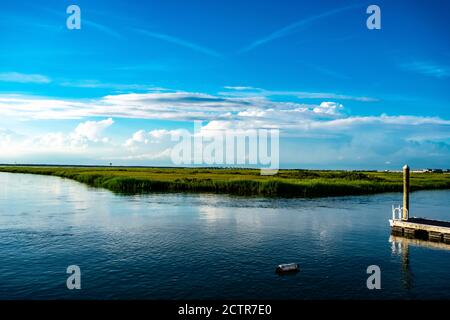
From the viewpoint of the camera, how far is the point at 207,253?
→ 100 feet

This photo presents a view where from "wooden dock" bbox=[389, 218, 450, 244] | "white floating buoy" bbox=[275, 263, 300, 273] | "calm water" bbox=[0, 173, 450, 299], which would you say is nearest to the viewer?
"calm water" bbox=[0, 173, 450, 299]

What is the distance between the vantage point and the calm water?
23.1m

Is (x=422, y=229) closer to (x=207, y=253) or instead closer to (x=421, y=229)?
(x=421, y=229)

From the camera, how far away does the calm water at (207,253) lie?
23078 mm

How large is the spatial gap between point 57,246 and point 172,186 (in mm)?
50615

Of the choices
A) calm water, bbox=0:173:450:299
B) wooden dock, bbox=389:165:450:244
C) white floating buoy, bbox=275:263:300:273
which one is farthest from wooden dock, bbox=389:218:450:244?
white floating buoy, bbox=275:263:300:273

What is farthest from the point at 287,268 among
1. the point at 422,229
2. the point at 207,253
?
the point at 422,229

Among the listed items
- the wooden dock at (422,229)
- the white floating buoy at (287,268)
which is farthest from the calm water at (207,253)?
the wooden dock at (422,229)

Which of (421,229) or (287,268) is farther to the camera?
(421,229)

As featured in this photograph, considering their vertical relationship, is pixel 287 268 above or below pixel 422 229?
below

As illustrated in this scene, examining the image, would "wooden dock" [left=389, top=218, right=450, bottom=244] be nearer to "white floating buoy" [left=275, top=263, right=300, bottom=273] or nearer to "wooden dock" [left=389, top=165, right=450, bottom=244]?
"wooden dock" [left=389, top=165, right=450, bottom=244]

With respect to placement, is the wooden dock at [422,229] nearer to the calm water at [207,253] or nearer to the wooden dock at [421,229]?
the wooden dock at [421,229]

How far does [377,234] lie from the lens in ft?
127

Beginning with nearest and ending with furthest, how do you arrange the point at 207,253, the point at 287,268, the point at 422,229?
the point at 287,268 < the point at 207,253 < the point at 422,229
